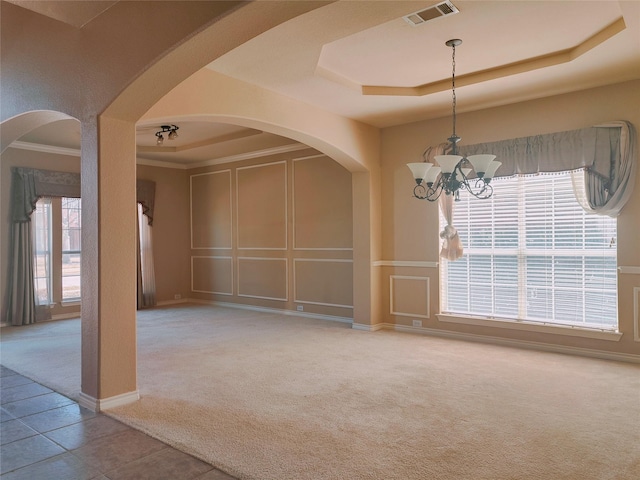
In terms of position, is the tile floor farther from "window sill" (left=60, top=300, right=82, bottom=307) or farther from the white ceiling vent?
"window sill" (left=60, top=300, right=82, bottom=307)

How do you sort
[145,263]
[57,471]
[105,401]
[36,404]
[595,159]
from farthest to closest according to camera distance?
[145,263]
[595,159]
[36,404]
[105,401]
[57,471]

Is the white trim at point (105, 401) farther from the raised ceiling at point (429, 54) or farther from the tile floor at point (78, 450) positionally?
the raised ceiling at point (429, 54)

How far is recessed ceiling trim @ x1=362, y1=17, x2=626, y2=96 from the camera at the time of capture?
3.51m

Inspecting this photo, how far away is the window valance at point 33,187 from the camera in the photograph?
6656 millimetres

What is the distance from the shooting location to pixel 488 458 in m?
2.52

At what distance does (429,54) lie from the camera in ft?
12.9

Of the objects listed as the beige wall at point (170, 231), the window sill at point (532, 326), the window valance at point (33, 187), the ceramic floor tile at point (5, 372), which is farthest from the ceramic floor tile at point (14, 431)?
the beige wall at point (170, 231)

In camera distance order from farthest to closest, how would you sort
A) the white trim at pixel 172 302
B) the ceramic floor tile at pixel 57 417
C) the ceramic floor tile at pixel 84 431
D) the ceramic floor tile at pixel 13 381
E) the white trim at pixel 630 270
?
the white trim at pixel 172 302
the white trim at pixel 630 270
the ceramic floor tile at pixel 13 381
the ceramic floor tile at pixel 57 417
the ceramic floor tile at pixel 84 431

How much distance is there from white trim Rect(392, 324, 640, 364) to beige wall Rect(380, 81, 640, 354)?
4 centimetres

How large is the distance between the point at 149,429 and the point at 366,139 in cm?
441

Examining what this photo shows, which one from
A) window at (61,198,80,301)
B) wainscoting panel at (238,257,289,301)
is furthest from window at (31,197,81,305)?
wainscoting panel at (238,257,289,301)

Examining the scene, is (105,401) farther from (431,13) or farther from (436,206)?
(436,206)

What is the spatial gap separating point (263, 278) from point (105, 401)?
4.58m

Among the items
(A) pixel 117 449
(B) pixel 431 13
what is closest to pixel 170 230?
(A) pixel 117 449
